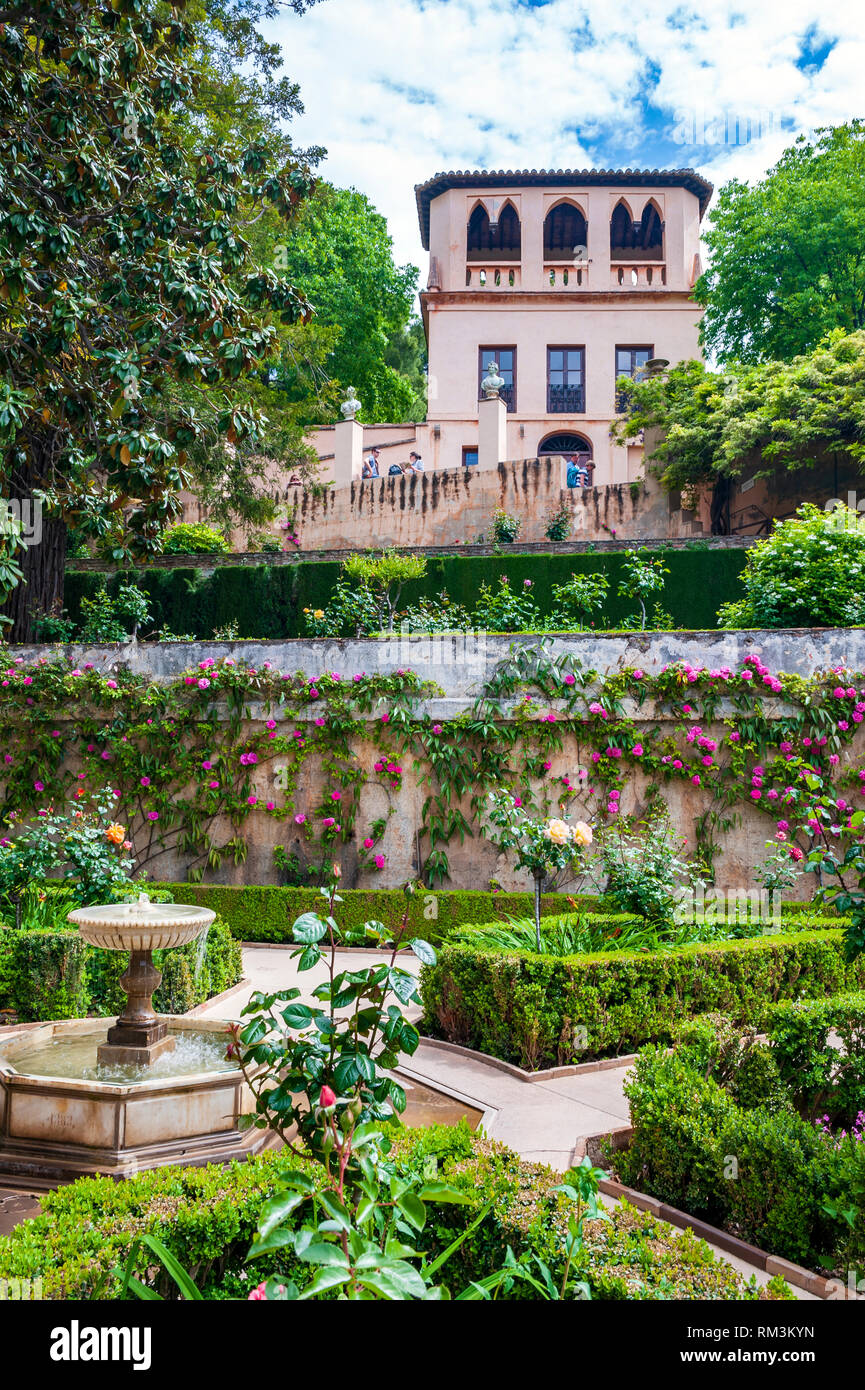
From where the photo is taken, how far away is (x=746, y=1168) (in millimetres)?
3418

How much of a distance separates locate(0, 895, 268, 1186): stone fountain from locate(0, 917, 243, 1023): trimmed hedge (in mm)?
1458

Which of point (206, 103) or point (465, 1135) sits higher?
point (206, 103)

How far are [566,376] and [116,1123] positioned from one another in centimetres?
2444

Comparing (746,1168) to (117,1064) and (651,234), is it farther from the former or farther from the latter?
(651,234)

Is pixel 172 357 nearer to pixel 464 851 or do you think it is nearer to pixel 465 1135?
pixel 464 851

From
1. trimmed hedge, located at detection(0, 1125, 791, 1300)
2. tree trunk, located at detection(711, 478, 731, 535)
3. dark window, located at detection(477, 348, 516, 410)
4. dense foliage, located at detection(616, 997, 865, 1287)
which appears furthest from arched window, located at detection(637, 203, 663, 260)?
trimmed hedge, located at detection(0, 1125, 791, 1300)

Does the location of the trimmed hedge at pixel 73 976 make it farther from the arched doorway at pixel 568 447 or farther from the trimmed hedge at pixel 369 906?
the arched doorway at pixel 568 447

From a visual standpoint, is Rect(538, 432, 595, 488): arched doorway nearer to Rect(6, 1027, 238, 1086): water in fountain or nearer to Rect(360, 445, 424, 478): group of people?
Rect(360, 445, 424, 478): group of people

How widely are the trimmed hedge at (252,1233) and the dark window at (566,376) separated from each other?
24507 mm

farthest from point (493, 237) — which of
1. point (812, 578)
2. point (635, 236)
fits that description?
point (812, 578)

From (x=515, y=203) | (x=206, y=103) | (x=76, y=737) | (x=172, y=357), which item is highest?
(x=515, y=203)
